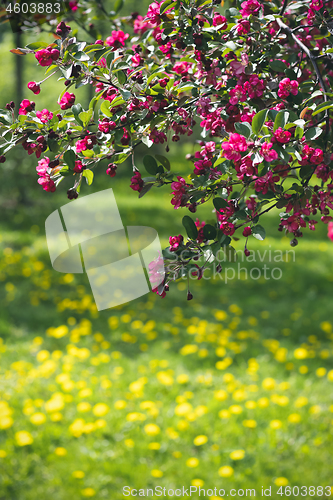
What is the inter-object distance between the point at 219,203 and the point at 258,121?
256 mm

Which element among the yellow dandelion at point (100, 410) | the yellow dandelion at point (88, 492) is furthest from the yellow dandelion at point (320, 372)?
→ the yellow dandelion at point (88, 492)

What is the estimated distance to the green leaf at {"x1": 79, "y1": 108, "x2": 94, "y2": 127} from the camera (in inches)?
44.1

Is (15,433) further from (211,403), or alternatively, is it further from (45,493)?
(211,403)

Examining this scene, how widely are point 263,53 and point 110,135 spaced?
49cm

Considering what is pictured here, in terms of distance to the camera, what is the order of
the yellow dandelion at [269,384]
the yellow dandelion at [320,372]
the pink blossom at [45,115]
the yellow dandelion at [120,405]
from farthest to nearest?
the yellow dandelion at [320,372], the yellow dandelion at [269,384], the yellow dandelion at [120,405], the pink blossom at [45,115]

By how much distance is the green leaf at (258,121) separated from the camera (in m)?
0.97

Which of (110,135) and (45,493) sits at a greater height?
(110,135)

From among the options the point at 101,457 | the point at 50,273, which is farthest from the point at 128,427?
the point at 50,273

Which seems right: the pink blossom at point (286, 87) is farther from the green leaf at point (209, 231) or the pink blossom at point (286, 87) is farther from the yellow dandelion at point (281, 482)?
the yellow dandelion at point (281, 482)

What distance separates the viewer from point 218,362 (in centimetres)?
349

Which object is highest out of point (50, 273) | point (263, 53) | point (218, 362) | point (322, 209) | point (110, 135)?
point (263, 53)

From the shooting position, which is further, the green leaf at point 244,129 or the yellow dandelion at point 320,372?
the yellow dandelion at point 320,372

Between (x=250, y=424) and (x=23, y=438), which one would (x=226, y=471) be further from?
(x=23, y=438)

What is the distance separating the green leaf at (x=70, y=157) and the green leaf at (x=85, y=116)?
0.09 m
